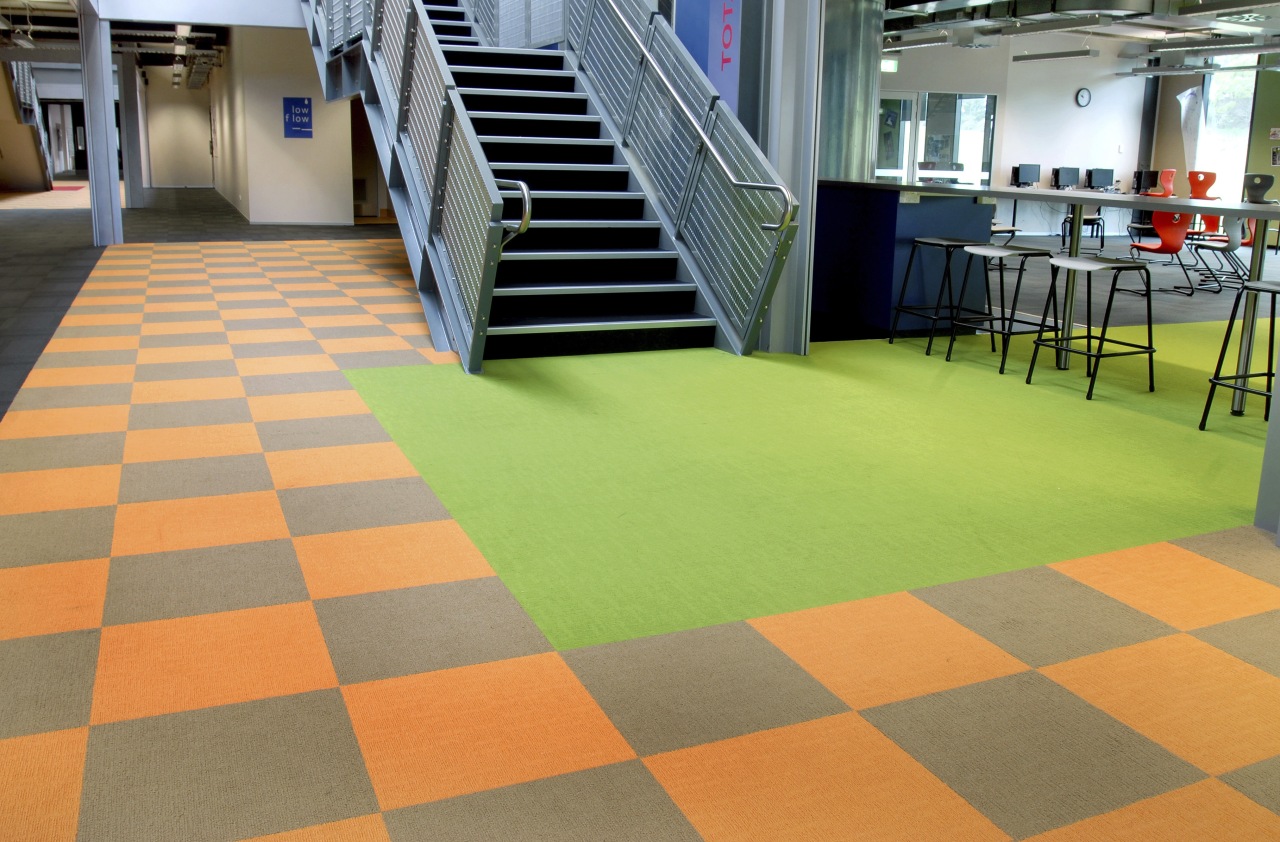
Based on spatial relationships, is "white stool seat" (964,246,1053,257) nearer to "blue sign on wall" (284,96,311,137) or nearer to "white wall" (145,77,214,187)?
"blue sign on wall" (284,96,311,137)

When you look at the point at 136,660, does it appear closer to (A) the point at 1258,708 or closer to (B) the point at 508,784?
(B) the point at 508,784

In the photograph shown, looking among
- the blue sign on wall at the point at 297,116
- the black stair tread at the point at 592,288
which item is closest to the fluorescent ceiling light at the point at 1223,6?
the black stair tread at the point at 592,288

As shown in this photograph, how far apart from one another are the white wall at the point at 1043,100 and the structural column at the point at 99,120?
37.5 ft

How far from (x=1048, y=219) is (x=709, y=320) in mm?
14408

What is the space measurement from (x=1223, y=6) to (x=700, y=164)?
24.2 feet

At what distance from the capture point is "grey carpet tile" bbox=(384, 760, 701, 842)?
6.66 ft

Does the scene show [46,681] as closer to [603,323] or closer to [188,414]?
[188,414]

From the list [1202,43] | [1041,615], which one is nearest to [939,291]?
[1041,615]

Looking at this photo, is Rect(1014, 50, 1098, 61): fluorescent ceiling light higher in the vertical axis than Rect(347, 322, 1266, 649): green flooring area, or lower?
higher

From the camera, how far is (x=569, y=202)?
759 centimetres

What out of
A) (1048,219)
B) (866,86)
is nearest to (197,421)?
(866,86)

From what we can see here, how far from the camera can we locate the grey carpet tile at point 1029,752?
216cm

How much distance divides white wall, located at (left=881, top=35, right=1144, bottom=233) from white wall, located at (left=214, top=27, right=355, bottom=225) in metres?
8.84

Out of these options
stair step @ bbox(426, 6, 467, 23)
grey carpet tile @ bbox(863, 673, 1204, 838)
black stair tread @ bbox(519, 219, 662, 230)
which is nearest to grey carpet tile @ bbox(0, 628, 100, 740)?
grey carpet tile @ bbox(863, 673, 1204, 838)
